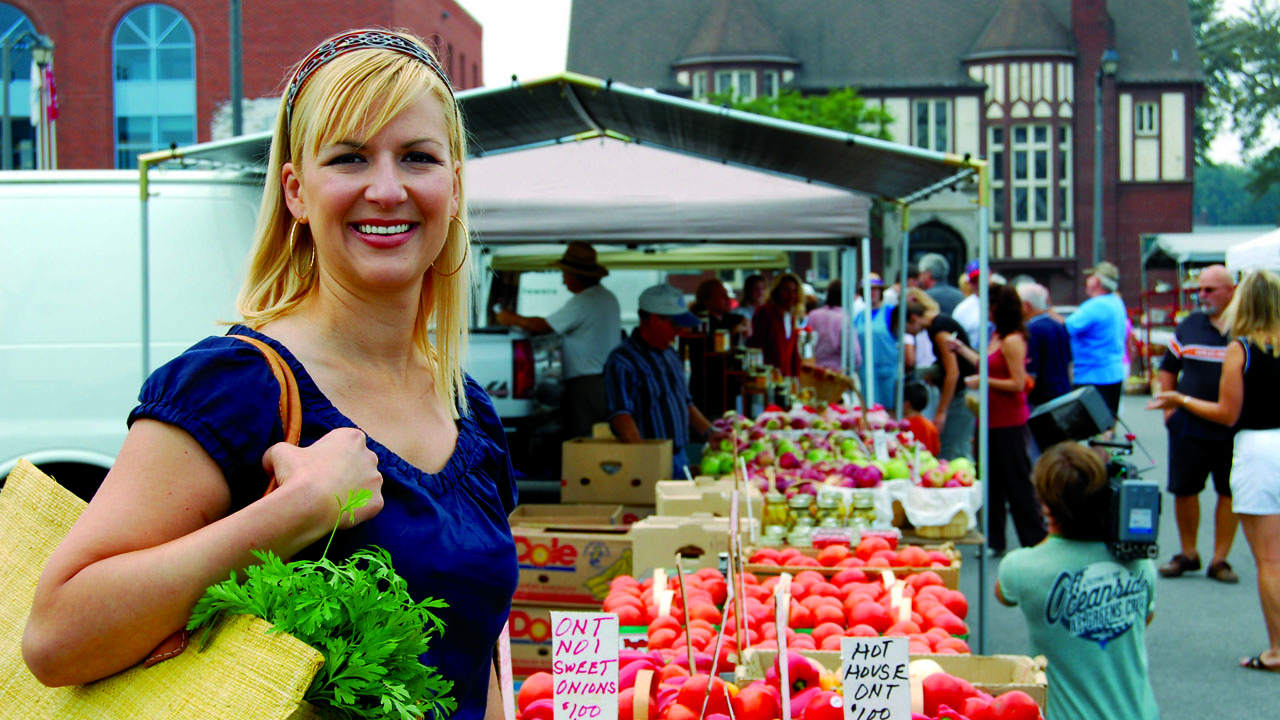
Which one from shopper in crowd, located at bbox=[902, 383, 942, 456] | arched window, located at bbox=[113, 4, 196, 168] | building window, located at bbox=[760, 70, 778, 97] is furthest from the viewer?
building window, located at bbox=[760, 70, 778, 97]

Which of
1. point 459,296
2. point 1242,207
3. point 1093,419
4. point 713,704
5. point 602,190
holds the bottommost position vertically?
point 713,704

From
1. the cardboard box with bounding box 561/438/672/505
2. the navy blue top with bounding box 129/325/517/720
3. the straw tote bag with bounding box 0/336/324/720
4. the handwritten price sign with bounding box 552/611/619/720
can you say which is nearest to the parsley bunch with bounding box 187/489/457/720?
the straw tote bag with bounding box 0/336/324/720

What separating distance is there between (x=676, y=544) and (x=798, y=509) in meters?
0.77

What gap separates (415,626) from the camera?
116 centimetres

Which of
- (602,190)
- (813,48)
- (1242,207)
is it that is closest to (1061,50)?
(813,48)

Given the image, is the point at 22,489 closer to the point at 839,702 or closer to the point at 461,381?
the point at 461,381

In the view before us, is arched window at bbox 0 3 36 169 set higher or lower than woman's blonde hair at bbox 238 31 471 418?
higher

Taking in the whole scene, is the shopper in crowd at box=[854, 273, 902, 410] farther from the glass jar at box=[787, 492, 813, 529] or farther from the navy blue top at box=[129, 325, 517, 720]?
the navy blue top at box=[129, 325, 517, 720]

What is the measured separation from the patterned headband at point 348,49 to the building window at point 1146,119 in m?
49.3

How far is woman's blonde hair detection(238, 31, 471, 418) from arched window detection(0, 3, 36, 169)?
34871mm

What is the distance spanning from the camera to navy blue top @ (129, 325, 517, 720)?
1218mm

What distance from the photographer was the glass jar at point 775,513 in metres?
4.93

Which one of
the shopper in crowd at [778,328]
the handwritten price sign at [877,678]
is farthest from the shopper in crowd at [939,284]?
the handwritten price sign at [877,678]

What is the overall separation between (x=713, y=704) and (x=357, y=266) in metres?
1.54
